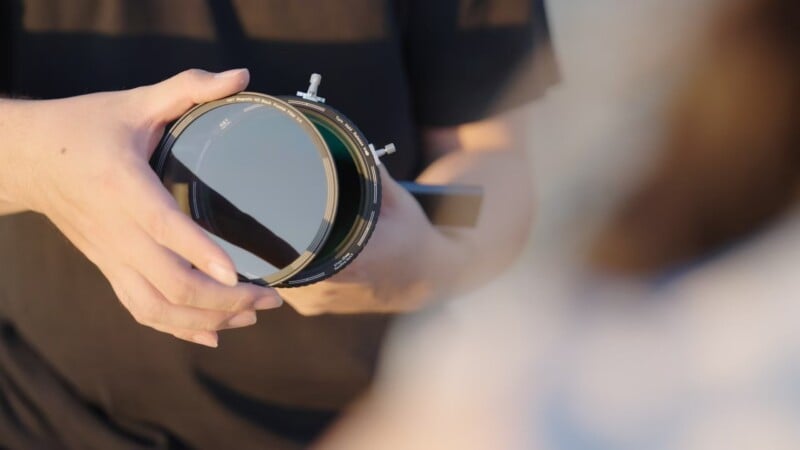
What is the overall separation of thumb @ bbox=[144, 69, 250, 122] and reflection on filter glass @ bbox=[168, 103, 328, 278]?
0.01 m

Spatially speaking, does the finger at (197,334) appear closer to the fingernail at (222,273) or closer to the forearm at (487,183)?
the fingernail at (222,273)

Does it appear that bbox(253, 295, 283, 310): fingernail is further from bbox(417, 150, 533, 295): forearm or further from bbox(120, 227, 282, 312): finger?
bbox(417, 150, 533, 295): forearm

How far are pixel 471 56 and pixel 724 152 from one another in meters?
0.64

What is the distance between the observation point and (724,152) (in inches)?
49.1

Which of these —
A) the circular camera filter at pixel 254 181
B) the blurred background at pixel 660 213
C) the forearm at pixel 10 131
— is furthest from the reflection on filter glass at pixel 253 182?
the blurred background at pixel 660 213

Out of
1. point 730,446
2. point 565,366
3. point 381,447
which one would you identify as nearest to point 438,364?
point 381,447

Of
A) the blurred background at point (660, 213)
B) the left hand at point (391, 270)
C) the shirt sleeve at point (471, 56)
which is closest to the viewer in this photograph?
the left hand at point (391, 270)

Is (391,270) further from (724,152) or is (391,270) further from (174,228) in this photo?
(724,152)

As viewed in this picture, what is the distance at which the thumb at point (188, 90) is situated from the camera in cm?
48

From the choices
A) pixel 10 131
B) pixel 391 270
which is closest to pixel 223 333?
pixel 391 270

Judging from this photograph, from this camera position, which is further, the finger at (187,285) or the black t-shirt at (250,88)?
the black t-shirt at (250,88)

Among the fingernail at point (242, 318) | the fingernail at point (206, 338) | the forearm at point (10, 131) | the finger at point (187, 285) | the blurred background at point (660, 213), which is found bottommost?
the blurred background at point (660, 213)

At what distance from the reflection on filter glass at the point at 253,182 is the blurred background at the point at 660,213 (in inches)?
21.9

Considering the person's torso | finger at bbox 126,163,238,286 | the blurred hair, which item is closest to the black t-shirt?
the person's torso
